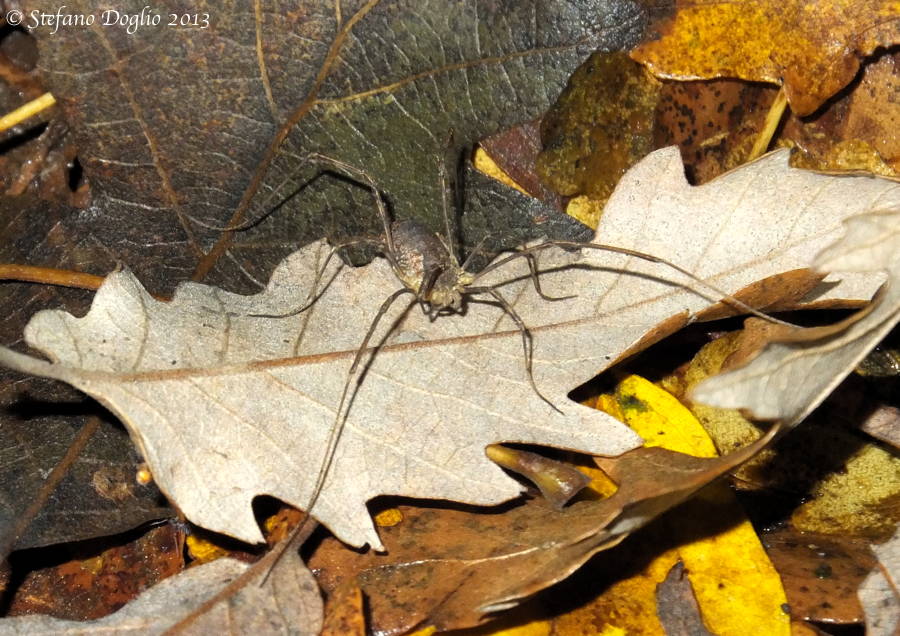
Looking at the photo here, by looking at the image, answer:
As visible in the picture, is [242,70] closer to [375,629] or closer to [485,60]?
[485,60]

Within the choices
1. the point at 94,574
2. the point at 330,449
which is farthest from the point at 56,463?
the point at 330,449

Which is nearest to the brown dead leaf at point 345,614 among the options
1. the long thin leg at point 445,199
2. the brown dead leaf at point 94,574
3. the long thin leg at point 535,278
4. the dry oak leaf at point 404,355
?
the dry oak leaf at point 404,355

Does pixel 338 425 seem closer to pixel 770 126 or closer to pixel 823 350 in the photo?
pixel 823 350

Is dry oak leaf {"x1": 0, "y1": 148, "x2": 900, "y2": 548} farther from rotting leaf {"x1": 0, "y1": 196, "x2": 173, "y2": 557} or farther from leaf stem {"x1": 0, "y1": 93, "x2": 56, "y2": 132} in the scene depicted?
leaf stem {"x1": 0, "y1": 93, "x2": 56, "y2": 132}

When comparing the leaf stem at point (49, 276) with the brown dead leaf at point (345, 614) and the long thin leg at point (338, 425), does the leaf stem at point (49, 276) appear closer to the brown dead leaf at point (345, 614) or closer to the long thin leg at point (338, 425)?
the long thin leg at point (338, 425)

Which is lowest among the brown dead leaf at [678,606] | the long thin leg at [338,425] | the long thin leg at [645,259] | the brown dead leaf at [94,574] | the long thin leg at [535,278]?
the brown dead leaf at [94,574]

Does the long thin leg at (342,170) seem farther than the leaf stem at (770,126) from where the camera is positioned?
No

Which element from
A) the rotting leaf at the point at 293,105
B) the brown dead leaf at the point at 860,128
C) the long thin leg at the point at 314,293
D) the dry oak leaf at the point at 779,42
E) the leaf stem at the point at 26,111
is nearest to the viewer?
the long thin leg at the point at 314,293
